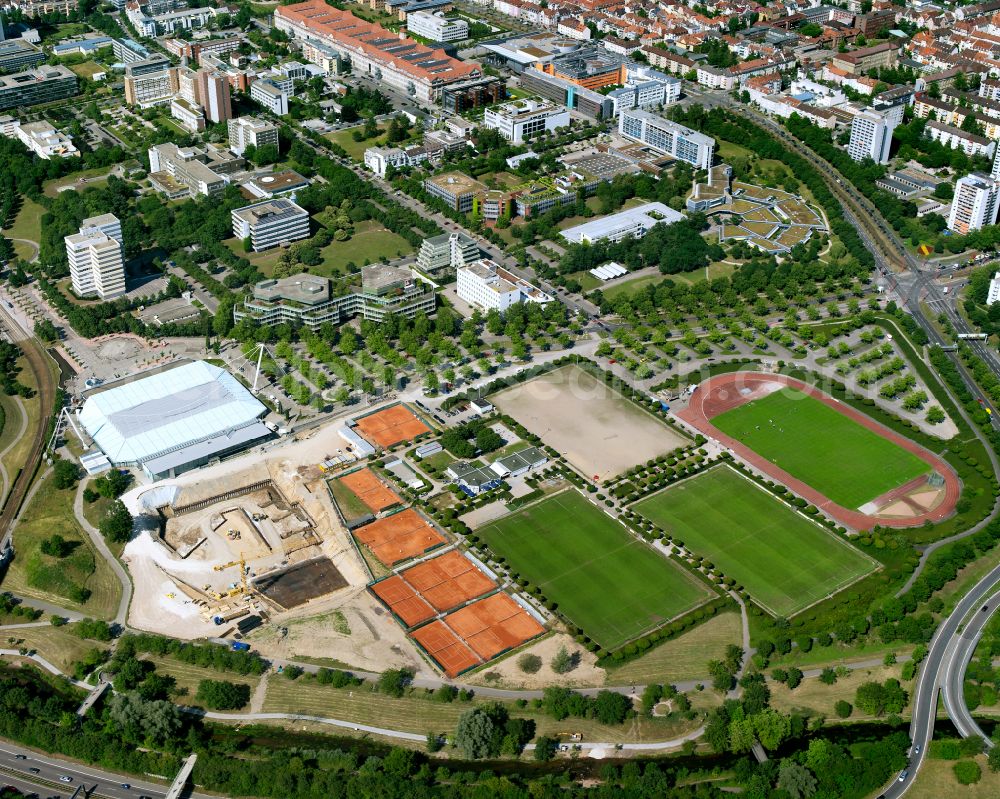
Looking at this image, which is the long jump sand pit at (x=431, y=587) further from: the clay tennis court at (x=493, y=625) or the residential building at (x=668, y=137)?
the residential building at (x=668, y=137)

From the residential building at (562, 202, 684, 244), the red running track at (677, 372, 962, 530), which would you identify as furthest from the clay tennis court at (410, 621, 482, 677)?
the residential building at (562, 202, 684, 244)

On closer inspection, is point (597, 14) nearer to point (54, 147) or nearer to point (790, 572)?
point (54, 147)

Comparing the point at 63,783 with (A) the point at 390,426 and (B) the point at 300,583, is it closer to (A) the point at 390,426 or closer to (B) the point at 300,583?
(B) the point at 300,583

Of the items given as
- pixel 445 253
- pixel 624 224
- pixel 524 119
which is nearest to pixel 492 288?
pixel 445 253

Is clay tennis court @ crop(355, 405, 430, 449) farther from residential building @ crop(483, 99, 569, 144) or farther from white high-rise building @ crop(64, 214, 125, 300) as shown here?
residential building @ crop(483, 99, 569, 144)

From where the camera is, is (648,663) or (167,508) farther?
(167,508)

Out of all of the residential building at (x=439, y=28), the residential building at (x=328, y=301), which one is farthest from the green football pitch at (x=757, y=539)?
the residential building at (x=439, y=28)

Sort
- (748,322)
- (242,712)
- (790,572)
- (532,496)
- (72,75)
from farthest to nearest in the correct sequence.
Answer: (72,75) < (748,322) < (532,496) < (790,572) < (242,712)

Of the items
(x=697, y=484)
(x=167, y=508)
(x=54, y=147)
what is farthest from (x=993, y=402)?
(x=54, y=147)
